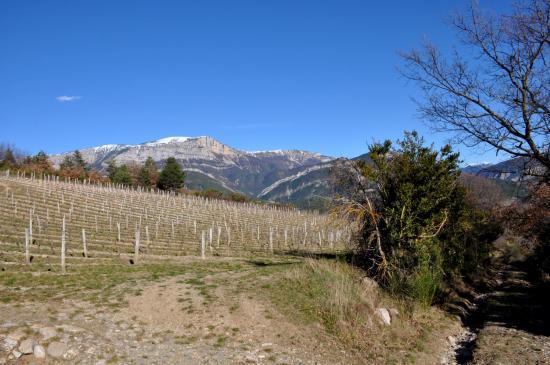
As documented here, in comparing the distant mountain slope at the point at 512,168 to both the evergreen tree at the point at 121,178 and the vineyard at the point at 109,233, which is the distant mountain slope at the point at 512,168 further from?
the evergreen tree at the point at 121,178

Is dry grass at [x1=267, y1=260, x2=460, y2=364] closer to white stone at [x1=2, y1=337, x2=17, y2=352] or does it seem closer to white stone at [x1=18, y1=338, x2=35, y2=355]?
white stone at [x1=18, y1=338, x2=35, y2=355]

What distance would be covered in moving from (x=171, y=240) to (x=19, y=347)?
24106 millimetres

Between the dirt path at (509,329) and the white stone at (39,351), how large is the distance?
33.4ft

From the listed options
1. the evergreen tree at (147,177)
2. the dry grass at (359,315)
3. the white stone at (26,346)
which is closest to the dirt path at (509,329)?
the dry grass at (359,315)

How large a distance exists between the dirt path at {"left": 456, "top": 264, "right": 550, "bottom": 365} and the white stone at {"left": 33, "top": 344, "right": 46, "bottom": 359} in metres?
10.2

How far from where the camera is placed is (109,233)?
3203 centimetres

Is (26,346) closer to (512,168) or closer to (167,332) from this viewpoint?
(167,332)

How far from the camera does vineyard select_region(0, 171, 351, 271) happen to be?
2063cm

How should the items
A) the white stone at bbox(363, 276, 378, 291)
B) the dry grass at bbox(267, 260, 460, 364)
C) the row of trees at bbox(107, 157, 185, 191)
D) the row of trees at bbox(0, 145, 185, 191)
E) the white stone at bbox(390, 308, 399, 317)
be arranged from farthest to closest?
the row of trees at bbox(107, 157, 185, 191) < the row of trees at bbox(0, 145, 185, 191) < the white stone at bbox(363, 276, 378, 291) < the white stone at bbox(390, 308, 399, 317) < the dry grass at bbox(267, 260, 460, 364)

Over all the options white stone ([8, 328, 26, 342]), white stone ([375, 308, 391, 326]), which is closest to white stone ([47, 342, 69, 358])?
white stone ([8, 328, 26, 342])

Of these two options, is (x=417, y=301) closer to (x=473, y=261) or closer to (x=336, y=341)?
(x=336, y=341)

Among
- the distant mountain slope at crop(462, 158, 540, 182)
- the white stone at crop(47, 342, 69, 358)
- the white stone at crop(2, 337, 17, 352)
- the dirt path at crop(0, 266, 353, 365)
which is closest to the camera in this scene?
the white stone at crop(2, 337, 17, 352)

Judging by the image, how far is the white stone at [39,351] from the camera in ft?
27.1

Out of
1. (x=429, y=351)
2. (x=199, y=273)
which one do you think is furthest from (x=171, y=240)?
(x=429, y=351)
